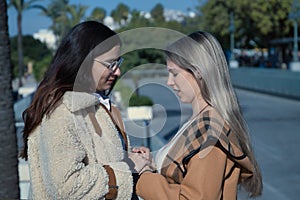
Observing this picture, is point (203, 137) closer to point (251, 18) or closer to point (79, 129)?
point (79, 129)

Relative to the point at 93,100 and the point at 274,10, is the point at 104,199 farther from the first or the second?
the point at 274,10

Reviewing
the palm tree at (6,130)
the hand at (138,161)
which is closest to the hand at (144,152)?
the hand at (138,161)

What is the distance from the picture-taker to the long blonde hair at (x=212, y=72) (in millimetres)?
1712

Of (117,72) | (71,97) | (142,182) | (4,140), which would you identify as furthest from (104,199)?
(4,140)

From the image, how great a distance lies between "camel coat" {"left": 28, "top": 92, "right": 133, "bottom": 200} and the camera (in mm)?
1636

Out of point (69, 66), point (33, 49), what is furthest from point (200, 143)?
point (33, 49)

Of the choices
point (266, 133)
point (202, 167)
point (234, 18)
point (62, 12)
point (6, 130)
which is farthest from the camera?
point (62, 12)

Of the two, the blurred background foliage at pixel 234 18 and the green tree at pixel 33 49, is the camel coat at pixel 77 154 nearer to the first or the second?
the blurred background foliage at pixel 234 18

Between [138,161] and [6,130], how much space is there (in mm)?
1728

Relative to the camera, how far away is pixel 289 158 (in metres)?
8.41

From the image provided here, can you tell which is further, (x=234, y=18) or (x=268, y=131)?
(x=234, y=18)

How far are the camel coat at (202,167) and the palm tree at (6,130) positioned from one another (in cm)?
179

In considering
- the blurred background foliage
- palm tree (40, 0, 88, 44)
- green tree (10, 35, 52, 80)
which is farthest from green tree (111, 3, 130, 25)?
green tree (10, 35, 52, 80)

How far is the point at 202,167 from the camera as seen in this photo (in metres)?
1.59
